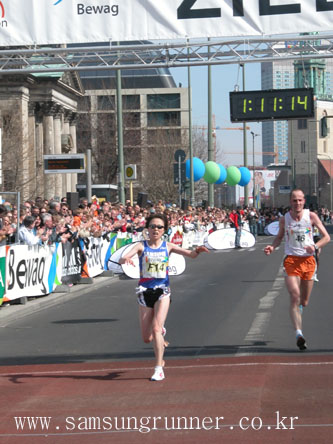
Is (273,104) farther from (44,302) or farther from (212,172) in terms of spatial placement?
(212,172)

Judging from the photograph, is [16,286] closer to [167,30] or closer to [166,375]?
[167,30]

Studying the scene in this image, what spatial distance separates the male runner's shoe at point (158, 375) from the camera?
884cm

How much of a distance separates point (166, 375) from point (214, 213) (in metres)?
40.0

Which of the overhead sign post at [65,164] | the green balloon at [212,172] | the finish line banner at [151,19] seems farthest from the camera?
the green balloon at [212,172]

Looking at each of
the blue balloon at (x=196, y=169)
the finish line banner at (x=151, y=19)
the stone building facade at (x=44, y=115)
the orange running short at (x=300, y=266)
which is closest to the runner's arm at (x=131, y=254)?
the orange running short at (x=300, y=266)

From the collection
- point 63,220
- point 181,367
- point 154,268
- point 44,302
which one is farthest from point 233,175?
point 154,268

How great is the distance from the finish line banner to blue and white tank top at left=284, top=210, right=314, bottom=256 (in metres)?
5.39

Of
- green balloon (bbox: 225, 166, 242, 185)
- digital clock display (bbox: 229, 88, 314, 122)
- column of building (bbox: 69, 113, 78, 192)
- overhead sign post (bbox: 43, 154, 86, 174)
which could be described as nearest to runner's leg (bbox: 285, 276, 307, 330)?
digital clock display (bbox: 229, 88, 314, 122)

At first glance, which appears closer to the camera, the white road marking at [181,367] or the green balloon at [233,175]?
the white road marking at [181,367]

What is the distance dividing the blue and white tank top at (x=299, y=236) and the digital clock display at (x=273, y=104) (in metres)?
15.8

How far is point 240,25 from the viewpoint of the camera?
49.9ft

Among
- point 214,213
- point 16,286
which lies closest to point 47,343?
point 16,286

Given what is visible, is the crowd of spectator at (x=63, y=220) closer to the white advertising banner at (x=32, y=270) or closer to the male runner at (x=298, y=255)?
the white advertising banner at (x=32, y=270)

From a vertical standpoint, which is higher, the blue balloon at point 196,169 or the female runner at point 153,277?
the blue balloon at point 196,169
